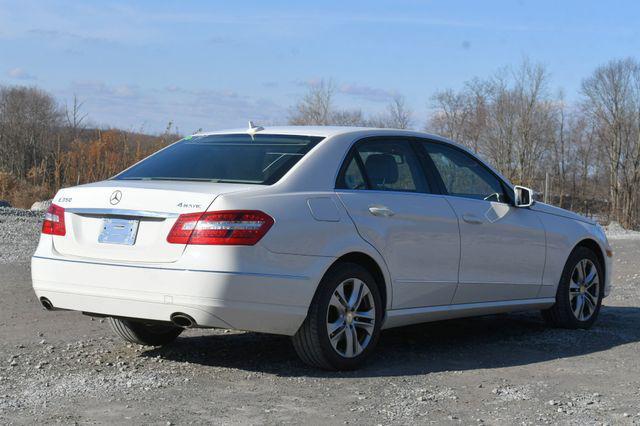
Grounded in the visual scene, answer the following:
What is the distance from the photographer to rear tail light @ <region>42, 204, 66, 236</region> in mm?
6094

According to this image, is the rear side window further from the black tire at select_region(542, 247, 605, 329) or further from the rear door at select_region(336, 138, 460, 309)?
the black tire at select_region(542, 247, 605, 329)

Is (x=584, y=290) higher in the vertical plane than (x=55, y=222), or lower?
lower

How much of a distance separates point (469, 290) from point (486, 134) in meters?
63.3

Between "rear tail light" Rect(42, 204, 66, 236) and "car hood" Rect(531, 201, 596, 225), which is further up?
"car hood" Rect(531, 201, 596, 225)

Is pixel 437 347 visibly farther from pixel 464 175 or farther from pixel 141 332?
pixel 141 332

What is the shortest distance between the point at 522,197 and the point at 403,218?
1576mm

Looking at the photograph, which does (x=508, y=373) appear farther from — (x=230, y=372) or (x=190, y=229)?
(x=190, y=229)

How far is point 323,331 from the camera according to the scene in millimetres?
5855

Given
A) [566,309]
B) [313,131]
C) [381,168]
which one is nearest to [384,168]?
[381,168]

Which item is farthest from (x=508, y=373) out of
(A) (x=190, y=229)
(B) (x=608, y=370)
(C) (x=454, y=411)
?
(A) (x=190, y=229)

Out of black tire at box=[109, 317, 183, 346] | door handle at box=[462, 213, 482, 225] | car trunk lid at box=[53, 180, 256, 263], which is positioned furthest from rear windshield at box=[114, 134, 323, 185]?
door handle at box=[462, 213, 482, 225]

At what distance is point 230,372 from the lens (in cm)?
601

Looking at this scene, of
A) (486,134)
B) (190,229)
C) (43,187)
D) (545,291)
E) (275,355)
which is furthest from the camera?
(486,134)

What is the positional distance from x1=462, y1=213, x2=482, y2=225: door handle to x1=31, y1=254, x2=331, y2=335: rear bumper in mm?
1547
